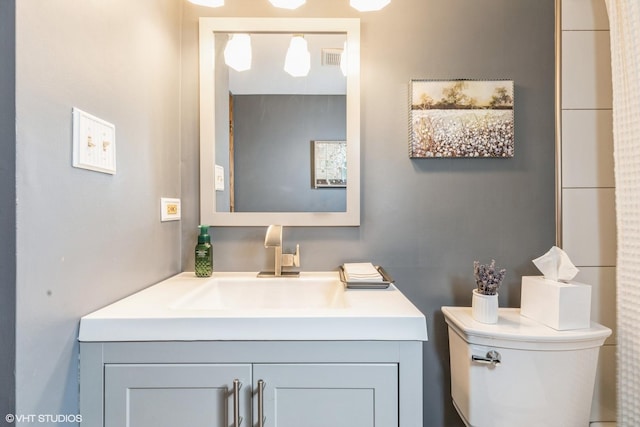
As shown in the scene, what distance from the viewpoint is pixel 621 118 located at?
39.0 inches

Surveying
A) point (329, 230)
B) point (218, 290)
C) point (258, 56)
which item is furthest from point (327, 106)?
point (218, 290)

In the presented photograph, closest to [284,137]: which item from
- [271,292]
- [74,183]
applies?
[271,292]

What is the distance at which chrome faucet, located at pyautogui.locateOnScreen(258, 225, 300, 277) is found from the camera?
109cm

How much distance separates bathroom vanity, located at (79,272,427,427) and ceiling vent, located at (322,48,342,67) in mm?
953

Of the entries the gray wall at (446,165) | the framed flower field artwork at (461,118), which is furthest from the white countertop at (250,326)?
the framed flower field artwork at (461,118)

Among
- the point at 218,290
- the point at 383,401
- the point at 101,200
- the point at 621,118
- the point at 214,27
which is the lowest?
the point at 383,401

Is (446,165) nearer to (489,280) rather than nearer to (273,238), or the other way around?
(489,280)

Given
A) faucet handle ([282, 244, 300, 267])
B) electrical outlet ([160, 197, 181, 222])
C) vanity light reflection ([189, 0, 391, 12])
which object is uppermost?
vanity light reflection ([189, 0, 391, 12])

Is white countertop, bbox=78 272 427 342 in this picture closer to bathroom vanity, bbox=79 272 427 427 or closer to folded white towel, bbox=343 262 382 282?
bathroom vanity, bbox=79 272 427 427

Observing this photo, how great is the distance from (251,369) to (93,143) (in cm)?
65

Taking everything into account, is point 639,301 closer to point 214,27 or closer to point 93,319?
point 93,319

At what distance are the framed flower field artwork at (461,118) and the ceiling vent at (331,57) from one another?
30cm

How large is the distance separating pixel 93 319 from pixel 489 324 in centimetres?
108

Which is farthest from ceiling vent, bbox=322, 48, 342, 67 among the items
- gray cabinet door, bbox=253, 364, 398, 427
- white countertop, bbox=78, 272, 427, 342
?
gray cabinet door, bbox=253, 364, 398, 427
